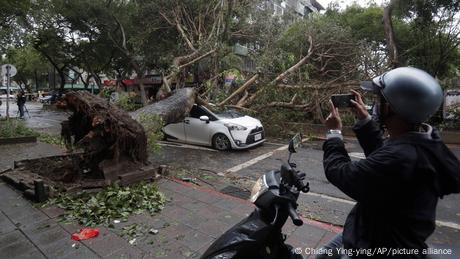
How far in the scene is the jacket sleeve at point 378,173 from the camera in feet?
4.66

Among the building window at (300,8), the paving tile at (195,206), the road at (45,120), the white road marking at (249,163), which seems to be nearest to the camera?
the paving tile at (195,206)

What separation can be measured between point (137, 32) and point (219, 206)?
52.4 feet

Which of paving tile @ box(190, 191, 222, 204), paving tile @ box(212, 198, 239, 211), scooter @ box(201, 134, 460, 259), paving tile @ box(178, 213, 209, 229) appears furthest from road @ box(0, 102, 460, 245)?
scooter @ box(201, 134, 460, 259)

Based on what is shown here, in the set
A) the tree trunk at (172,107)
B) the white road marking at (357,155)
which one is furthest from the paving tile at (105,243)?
the white road marking at (357,155)

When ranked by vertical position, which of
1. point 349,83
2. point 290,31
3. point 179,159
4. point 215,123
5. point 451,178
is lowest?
point 179,159

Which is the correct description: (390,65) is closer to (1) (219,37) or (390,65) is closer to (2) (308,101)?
(2) (308,101)

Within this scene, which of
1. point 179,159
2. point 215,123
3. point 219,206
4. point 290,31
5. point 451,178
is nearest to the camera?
point 451,178

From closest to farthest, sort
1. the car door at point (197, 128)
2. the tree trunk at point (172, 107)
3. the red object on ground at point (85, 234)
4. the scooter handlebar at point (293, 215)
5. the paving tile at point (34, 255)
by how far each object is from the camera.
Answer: the scooter handlebar at point (293, 215) < the paving tile at point (34, 255) < the red object on ground at point (85, 234) < the tree trunk at point (172, 107) < the car door at point (197, 128)

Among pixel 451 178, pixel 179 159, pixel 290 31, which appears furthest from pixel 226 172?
pixel 290 31

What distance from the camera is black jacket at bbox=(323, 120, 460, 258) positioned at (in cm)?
143

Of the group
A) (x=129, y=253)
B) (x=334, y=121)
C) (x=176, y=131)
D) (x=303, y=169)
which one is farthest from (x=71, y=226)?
(x=176, y=131)

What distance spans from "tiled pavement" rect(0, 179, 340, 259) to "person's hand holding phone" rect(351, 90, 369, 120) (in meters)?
2.03

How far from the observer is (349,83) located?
1170 cm

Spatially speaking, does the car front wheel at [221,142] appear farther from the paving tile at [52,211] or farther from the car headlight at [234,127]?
the paving tile at [52,211]
